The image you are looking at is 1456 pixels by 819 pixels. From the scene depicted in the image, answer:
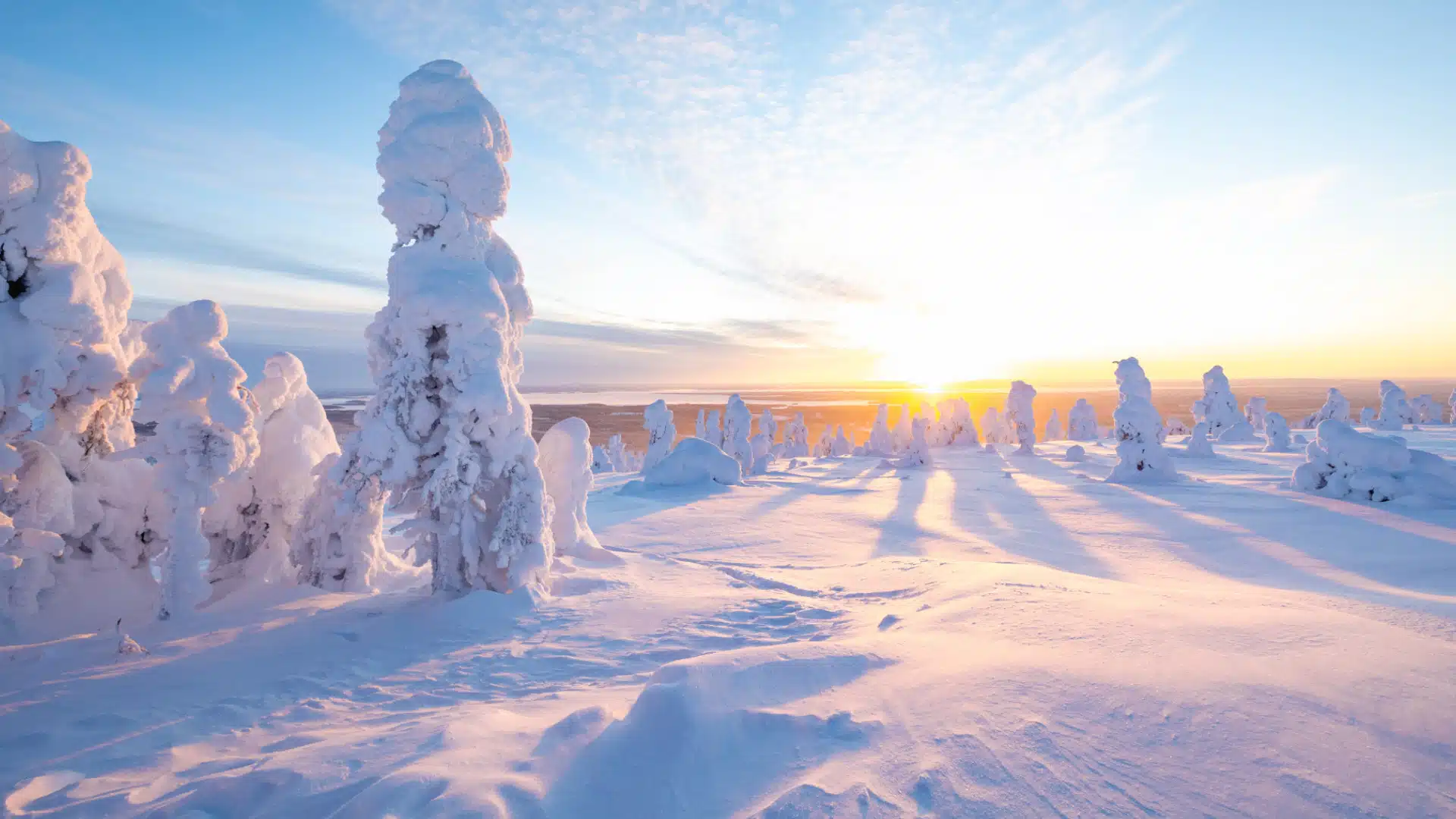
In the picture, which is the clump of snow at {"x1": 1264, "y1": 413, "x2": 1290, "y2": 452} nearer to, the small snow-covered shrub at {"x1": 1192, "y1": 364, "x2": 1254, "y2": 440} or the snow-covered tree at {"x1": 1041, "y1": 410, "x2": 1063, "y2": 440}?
the small snow-covered shrub at {"x1": 1192, "y1": 364, "x2": 1254, "y2": 440}

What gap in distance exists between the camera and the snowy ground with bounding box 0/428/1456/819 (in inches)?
140

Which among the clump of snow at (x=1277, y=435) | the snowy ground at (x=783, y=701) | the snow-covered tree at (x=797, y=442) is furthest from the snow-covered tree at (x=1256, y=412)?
the snowy ground at (x=783, y=701)

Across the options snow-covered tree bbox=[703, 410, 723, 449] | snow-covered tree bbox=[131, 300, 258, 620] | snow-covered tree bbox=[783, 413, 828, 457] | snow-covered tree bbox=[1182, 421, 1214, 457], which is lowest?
snow-covered tree bbox=[783, 413, 828, 457]

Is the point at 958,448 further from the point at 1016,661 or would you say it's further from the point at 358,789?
the point at 358,789

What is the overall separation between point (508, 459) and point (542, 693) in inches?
158

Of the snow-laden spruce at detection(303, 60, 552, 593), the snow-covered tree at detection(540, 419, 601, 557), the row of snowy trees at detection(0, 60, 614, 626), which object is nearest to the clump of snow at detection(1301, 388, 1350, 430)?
the snow-covered tree at detection(540, 419, 601, 557)

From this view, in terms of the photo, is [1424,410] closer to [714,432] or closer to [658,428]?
[714,432]

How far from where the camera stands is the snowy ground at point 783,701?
3.56 metres

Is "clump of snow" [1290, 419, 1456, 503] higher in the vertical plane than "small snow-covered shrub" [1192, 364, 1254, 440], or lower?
lower

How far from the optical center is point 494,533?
8977 mm

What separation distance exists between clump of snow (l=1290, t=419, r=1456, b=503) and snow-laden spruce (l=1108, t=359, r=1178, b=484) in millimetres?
5423

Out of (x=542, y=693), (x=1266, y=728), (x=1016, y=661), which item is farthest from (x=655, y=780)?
(x=1266, y=728)

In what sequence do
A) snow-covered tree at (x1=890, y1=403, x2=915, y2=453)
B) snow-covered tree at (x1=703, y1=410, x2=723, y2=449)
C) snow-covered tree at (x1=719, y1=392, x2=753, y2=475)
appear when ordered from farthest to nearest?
snow-covered tree at (x1=890, y1=403, x2=915, y2=453), snow-covered tree at (x1=703, y1=410, x2=723, y2=449), snow-covered tree at (x1=719, y1=392, x2=753, y2=475)

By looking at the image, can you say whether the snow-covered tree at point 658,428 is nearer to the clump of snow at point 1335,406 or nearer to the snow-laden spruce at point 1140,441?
the snow-laden spruce at point 1140,441
